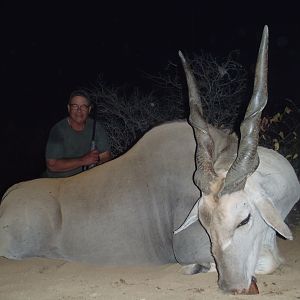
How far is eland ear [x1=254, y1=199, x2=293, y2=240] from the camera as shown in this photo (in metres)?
2.99

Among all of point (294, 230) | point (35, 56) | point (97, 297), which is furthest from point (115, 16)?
point (97, 297)

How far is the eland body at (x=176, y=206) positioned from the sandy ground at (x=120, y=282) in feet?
0.28

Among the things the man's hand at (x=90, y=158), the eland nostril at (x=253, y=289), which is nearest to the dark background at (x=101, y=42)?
the man's hand at (x=90, y=158)

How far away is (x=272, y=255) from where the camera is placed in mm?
3352

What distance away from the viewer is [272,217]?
9.91 ft

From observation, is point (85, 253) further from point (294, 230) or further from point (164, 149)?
point (294, 230)

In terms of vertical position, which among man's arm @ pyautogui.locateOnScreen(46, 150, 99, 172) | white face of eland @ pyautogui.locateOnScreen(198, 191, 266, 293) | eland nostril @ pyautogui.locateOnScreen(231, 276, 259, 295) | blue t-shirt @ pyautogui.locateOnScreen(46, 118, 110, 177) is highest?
blue t-shirt @ pyautogui.locateOnScreen(46, 118, 110, 177)

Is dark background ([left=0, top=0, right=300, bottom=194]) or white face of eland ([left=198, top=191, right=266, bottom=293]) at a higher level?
dark background ([left=0, top=0, right=300, bottom=194])

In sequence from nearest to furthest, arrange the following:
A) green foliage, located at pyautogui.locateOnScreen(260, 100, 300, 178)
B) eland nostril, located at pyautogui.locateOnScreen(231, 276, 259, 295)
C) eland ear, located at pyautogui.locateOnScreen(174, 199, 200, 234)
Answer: eland nostril, located at pyautogui.locateOnScreen(231, 276, 259, 295) → eland ear, located at pyautogui.locateOnScreen(174, 199, 200, 234) → green foliage, located at pyautogui.locateOnScreen(260, 100, 300, 178)

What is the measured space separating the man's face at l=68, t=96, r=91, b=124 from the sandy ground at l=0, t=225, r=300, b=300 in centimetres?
161

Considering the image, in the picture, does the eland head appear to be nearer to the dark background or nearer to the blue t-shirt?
the blue t-shirt

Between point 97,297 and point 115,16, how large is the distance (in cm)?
1955

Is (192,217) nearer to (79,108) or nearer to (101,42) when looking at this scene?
(79,108)

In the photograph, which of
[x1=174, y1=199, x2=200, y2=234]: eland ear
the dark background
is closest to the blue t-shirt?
[x1=174, y1=199, x2=200, y2=234]: eland ear
